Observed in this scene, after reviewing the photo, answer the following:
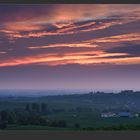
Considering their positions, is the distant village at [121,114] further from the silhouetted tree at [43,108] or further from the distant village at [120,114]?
the silhouetted tree at [43,108]

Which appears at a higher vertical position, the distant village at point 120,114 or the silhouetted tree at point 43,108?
the silhouetted tree at point 43,108

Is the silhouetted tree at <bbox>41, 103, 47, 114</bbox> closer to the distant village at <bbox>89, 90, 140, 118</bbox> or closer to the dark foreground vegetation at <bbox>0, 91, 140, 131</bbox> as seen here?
the dark foreground vegetation at <bbox>0, 91, 140, 131</bbox>

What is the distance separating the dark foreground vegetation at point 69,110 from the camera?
3967 mm

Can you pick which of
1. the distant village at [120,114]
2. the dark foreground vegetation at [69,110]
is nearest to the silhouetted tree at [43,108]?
the dark foreground vegetation at [69,110]

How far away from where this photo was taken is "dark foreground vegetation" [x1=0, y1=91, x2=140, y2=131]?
3967 millimetres

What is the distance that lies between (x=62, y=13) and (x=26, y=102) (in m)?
1.01

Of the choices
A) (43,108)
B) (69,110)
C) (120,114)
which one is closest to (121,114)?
(120,114)

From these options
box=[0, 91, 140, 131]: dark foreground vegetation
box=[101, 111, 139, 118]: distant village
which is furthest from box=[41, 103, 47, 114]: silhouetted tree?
box=[101, 111, 139, 118]: distant village

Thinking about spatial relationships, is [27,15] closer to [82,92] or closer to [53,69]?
[53,69]

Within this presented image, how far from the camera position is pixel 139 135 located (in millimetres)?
3758

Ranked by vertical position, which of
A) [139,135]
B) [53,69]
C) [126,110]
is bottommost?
[139,135]

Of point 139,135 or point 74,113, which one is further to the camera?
point 74,113

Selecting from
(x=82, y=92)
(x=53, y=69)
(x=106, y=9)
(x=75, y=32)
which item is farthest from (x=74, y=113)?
(x=106, y=9)

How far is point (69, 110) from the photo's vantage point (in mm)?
3986
